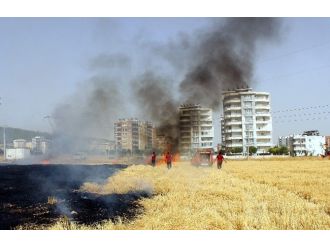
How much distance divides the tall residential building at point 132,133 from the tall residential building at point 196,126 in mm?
1872

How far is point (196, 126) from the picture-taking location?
2261cm

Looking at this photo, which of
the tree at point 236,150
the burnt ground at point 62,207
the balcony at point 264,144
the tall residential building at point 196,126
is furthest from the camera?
the tree at point 236,150

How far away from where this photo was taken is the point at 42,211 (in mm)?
16203

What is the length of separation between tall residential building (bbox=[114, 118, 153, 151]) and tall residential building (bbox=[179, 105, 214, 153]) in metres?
1.87

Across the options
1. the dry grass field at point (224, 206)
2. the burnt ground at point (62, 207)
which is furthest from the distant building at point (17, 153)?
the burnt ground at point (62, 207)

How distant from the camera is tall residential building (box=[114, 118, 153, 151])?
23250 mm

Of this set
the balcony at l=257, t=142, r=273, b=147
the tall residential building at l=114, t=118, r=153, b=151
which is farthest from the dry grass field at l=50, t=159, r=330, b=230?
the balcony at l=257, t=142, r=273, b=147

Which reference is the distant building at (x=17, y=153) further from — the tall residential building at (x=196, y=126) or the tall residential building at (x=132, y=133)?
the tall residential building at (x=196, y=126)

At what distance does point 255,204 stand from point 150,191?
6.02 m

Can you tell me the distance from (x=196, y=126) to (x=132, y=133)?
3.22 meters

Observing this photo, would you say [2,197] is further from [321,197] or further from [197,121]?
[321,197]

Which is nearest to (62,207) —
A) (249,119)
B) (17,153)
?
(249,119)

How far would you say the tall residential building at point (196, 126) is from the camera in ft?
72.5
